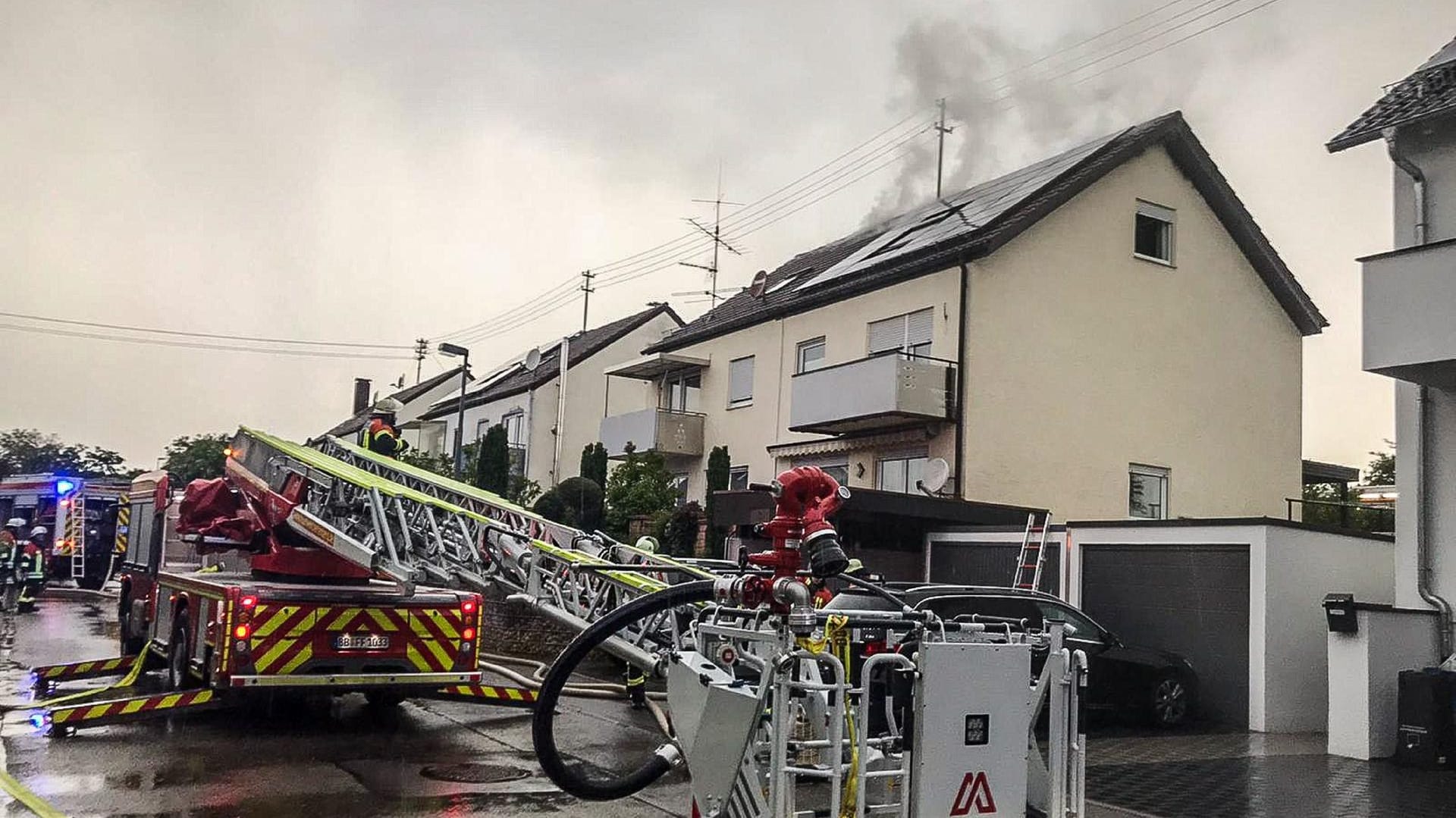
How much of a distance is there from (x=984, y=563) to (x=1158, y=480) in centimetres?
792

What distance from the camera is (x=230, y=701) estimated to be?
1095 centimetres

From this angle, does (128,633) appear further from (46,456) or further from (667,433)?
(46,456)

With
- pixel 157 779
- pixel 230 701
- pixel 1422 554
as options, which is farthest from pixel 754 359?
pixel 157 779

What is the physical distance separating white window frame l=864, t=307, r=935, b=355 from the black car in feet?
31.1

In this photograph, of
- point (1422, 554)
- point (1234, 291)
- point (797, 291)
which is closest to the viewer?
point (1422, 554)

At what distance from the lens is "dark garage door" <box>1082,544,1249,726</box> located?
1452cm

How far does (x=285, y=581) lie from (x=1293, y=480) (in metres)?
21.1

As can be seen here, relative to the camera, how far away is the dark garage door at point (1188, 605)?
14516mm

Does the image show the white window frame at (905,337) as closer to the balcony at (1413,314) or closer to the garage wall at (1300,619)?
the garage wall at (1300,619)

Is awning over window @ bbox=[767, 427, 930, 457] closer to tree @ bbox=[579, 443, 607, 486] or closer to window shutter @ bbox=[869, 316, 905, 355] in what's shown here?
window shutter @ bbox=[869, 316, 905, 355]

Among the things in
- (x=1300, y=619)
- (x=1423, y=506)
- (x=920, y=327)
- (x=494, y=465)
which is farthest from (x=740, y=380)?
(x=1423, y=506)

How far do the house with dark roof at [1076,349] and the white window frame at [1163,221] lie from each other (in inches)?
1.6

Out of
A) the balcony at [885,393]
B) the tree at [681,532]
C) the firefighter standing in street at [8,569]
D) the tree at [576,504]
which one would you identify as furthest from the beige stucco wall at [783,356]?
the firefighter standing in street at [8,569]

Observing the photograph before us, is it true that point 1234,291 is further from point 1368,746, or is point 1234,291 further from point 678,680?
point 678,680
